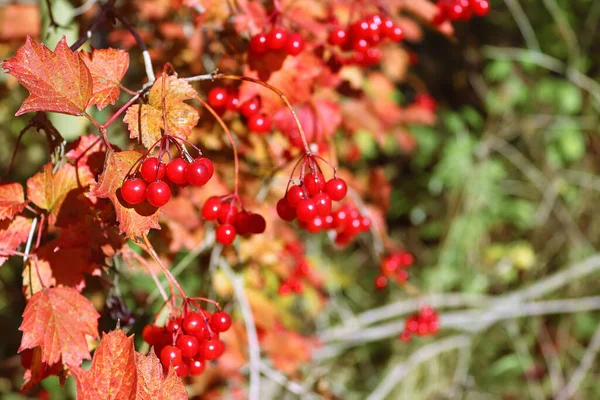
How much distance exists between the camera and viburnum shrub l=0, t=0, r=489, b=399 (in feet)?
3.15

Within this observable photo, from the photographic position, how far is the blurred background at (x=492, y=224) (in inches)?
129

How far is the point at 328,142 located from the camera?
5.61 ft

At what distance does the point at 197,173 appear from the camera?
0.91 meters

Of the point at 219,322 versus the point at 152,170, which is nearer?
the point at 152,170

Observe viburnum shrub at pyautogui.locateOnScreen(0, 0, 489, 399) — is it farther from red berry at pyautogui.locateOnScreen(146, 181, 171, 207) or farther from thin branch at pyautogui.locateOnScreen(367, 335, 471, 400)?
thin branch at pyautogui.locateOnScreen(367, 335, 471, 400)

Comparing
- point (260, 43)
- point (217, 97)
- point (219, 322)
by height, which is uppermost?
point (260, 43)

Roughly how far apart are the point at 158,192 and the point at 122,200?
91 mm

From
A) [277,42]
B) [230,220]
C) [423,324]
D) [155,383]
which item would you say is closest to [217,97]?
[277,42]

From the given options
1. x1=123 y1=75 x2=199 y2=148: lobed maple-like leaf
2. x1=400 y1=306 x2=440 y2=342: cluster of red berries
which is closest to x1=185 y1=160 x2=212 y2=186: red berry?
x1=123 y1=75 x2=199 y2=148: lobed maple-like leaf

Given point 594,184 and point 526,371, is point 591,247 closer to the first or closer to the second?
point 594,184

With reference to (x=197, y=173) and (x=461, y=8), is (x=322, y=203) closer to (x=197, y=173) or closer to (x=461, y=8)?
(x=197, y=173)

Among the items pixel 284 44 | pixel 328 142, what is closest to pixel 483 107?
pixel 328 142

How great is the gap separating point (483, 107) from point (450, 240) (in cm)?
99

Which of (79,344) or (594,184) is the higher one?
(594,184)
